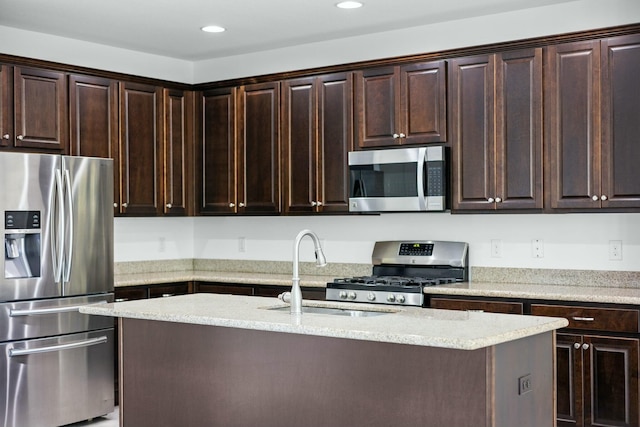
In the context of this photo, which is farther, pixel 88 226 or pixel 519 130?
pixel 88 226

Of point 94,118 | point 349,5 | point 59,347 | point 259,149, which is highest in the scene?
point 349,5

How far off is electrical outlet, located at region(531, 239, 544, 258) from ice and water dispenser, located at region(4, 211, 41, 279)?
2956mm

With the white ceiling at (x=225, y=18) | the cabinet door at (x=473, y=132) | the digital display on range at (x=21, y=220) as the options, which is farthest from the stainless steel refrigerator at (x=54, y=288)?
the cabinet door at (x=473, y=132)

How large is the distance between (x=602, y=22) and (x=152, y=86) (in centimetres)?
311

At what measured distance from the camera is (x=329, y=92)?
559cm

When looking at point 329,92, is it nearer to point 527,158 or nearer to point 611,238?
point 527,158

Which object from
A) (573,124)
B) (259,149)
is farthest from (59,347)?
(573,124)

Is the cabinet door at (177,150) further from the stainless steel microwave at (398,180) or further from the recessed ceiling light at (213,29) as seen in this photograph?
the stainless steel microwave at (398,180)

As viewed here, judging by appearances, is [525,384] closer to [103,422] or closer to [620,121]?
[620,121]

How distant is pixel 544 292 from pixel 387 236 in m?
1.48

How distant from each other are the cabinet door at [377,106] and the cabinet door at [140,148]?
5.08 ft

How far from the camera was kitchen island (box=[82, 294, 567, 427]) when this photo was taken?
2760mm

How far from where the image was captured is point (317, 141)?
5637 millimetres

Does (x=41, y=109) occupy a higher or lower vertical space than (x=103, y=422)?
higher
